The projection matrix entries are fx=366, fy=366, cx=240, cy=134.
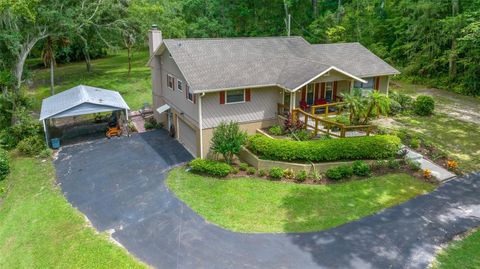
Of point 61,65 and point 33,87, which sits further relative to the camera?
point 61,65

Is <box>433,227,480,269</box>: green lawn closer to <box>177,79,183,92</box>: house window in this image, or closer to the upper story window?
<box>177,79,183,92</box>: house window

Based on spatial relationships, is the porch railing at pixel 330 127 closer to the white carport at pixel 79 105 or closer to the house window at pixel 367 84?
the house window at pixel 367 84

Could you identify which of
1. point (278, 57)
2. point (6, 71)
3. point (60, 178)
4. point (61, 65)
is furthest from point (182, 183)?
point (61, 65)

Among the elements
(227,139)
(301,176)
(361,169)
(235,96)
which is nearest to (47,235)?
(227,139)

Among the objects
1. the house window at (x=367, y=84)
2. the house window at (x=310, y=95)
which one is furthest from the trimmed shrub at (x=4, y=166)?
the house window at (x=367, y=84)

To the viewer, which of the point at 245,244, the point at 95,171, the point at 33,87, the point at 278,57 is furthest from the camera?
the point at 33,87

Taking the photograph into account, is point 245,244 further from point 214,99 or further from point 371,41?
point 371,41
